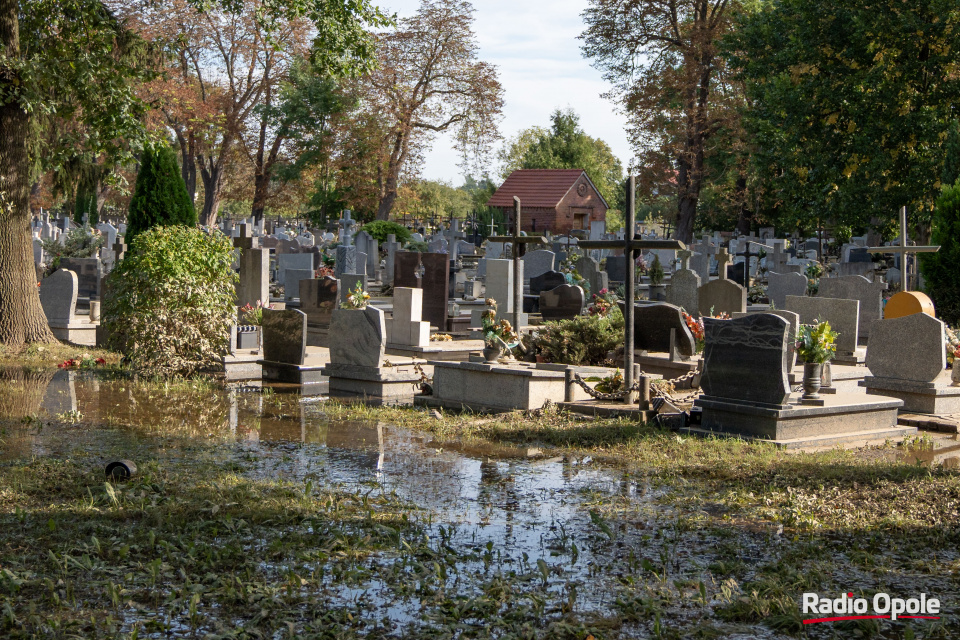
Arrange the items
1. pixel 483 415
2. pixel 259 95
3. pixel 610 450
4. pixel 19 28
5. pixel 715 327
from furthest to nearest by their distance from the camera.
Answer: pixel 259 95 → pixel 19 28 → pixel 483 415 → pixel 715 327 → pixel 610 450

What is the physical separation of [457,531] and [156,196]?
15742 millimetres

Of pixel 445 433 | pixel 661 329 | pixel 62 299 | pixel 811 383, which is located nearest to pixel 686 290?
pixel 661 329

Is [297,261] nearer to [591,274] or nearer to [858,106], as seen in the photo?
[591,274]

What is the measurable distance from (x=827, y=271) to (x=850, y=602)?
22.8 metres

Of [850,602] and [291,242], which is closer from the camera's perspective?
[850,602]

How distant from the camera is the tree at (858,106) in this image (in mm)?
25734

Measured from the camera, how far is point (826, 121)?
28.7m

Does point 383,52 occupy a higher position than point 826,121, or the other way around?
point 383,52

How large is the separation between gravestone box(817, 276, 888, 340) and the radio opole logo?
10861 millimetres

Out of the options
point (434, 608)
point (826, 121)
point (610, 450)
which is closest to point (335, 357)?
point (610, 450)

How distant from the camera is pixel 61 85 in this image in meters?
14.2

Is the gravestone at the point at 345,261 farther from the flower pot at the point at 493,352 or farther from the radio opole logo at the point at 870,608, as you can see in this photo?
the radio opole logo at the point at 870,608

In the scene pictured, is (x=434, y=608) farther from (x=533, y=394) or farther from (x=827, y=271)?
(x=827, y=271)

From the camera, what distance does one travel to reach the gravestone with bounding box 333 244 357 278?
23016 millimetres
